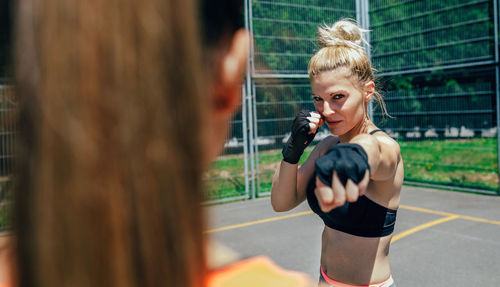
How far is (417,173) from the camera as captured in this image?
9.54 metres

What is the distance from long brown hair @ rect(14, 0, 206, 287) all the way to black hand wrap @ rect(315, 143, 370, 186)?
1.76 ft

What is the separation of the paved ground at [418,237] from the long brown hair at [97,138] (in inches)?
155

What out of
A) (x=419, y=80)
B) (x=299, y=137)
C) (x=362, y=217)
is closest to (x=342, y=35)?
(x=299, y=137)

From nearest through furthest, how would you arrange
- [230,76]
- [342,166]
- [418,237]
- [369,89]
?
1. [230,76]
2. [342,166]
3. [369,89]
4. [418,237]

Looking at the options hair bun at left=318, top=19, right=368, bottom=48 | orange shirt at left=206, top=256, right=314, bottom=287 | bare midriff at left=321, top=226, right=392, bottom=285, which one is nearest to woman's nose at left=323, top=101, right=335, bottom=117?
hair bun at left=318, top=19, right=368, bottom=48

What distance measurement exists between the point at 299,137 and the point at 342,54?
1.44 feet

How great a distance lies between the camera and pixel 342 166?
0.95 meters

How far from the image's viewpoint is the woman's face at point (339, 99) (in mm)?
1761

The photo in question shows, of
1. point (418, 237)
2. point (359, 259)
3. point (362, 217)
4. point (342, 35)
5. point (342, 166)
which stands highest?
point (342, 35)

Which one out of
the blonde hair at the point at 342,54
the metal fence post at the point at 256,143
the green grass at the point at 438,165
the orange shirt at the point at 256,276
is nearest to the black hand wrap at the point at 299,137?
the blonde hair at the point at 342,54

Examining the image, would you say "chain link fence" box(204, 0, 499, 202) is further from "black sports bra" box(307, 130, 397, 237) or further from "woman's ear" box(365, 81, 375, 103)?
"black sports bra" box(307, 130, 397, 237)

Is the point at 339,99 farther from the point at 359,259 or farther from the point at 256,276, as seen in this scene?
the point at 256,276

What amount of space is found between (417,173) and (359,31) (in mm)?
8410

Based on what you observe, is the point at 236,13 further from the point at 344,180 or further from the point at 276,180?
the point at 276,180
